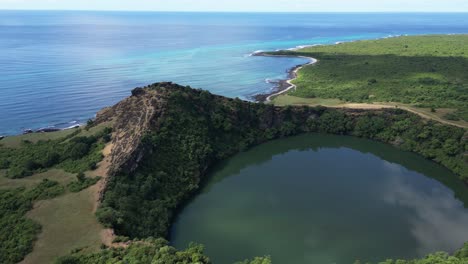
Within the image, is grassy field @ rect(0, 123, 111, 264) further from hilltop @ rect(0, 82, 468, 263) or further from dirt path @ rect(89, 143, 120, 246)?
hilltop @ rect(0, 82, 468, 263)

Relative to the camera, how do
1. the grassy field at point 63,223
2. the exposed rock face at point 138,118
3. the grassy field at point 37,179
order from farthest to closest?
the exposed rock face at point 138,118, the grassy field at point 37,179, the grassy field at point 63,223

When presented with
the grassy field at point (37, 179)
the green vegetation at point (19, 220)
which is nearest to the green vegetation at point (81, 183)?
the green vegetation at point (19, 220)

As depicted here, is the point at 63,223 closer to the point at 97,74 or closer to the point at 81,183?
the point at 81,183

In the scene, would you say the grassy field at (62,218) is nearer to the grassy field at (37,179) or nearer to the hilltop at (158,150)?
the grassy field at (37,179)

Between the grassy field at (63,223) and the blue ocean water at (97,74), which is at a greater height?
the blue ocean water at (97,74)

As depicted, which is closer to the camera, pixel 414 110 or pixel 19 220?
pixel 19 220

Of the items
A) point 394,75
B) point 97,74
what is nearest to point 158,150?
point 97,74

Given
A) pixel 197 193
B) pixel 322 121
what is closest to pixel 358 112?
pixel 322 121

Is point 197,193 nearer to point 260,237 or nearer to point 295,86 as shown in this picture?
point 260,237
